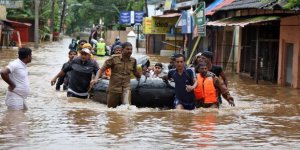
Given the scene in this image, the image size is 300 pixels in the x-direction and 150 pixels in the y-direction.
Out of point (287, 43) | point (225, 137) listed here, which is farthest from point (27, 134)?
point (287, 43)

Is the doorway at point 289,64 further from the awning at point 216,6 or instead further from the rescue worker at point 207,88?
the rescue worker at point 207,88

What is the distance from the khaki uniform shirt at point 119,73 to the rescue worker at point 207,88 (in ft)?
4.20

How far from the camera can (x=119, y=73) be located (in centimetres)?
1115

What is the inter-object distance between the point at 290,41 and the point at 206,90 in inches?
346

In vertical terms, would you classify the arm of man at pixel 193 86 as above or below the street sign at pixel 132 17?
below

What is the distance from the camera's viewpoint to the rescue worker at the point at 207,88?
11188mm

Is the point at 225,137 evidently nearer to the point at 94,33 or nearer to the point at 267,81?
the point at 267,81

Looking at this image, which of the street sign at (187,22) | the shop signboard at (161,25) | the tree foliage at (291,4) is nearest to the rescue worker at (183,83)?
the tree foliage at (291,4)

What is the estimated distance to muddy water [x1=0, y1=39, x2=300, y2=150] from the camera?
8336 millimetres

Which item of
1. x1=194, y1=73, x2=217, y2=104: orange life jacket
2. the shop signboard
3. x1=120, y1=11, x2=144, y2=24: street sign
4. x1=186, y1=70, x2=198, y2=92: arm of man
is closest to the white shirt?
x1=186, y1=70, x2=198, y2=92: arm of man

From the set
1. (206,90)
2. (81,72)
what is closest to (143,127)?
(206,90)

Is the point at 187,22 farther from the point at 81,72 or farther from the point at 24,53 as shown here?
the point at 24,53

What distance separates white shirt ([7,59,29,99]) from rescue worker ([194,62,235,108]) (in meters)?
3.13

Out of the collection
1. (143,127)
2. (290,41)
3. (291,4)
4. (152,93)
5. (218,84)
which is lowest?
(143,127)
